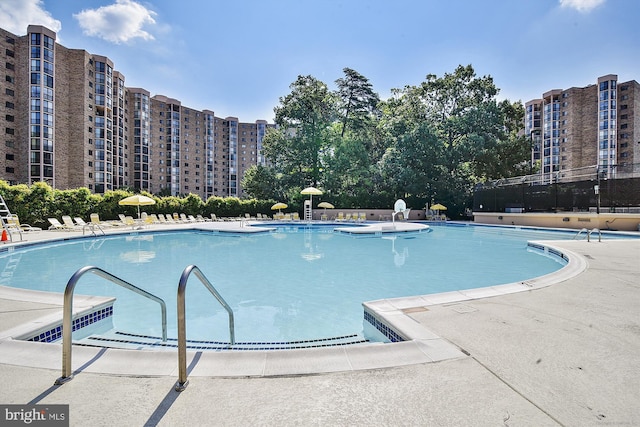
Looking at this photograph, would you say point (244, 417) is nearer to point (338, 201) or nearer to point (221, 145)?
point (338, 201)

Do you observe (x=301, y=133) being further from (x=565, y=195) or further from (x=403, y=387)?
(x=403, y=387)

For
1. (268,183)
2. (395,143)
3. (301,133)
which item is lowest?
(268,183)

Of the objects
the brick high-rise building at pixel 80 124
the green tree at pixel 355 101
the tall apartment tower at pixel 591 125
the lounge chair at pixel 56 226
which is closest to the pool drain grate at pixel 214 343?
the lounge chair at pixel 56 226

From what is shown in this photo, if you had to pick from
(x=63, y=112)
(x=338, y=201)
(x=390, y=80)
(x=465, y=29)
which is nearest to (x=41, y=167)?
(x=63, y=112)

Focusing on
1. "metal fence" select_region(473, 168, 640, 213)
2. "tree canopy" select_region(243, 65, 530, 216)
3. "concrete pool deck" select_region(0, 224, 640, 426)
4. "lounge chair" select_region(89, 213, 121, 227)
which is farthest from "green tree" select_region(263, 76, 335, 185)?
"concrete pool deck" select_region(0, 224, 640, 426)

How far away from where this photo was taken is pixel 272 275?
28.3ft

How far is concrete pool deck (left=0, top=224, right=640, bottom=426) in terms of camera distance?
1961mm

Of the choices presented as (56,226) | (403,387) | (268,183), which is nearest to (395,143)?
(268,183)

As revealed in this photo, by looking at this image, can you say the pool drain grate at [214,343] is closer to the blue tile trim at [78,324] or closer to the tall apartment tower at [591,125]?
the blue tile trim at [78,324]

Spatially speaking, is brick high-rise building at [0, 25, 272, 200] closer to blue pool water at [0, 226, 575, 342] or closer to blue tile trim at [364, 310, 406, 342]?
blue pool water at [0, 226, 575, 342]

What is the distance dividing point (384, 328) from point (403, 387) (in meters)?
1.57

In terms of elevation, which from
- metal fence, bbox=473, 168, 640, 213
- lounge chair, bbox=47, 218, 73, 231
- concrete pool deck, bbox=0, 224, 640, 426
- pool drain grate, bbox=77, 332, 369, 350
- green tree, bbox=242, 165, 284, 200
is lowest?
pool drain grate, bbox=77, 332, 369, 350

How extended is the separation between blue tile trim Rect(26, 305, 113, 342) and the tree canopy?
2804 cm

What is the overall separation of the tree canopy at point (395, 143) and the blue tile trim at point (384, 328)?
2708 cm
